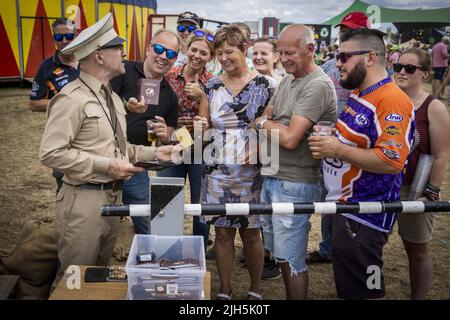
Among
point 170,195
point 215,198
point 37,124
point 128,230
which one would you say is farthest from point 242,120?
point 37,124

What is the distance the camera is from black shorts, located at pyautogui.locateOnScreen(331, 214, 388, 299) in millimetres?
2430

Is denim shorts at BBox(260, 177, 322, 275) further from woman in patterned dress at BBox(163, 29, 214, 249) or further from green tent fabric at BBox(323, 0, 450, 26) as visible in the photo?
green tent fabric at BBox(323, 0, 450, 26)

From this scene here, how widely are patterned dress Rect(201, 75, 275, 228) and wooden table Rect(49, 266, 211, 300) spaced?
1.19 m

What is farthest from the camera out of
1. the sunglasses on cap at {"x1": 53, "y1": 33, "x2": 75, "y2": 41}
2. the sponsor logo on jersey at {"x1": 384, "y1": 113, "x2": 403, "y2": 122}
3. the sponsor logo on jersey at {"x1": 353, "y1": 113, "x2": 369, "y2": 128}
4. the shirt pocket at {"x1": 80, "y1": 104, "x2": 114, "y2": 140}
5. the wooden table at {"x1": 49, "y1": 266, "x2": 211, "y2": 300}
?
the sunglasses on cap at {"x1": 53, "y1": 33, "x2": 75, "y2": 41}

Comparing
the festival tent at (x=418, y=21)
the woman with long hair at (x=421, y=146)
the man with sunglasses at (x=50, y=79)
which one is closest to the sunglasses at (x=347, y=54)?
the woman with long hair at (x=421, y=146)

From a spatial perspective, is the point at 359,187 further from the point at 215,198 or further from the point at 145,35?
the point at 145,35

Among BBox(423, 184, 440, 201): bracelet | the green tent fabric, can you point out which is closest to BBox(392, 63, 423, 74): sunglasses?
BBox(423, 184, 440, 201): bracelet

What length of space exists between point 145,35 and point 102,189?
57.9 ft

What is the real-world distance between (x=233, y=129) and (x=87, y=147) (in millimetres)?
1091

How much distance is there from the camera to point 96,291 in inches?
80.4

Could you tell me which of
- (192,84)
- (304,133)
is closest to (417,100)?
(304,133)

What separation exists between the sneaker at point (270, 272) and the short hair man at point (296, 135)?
1105 mm

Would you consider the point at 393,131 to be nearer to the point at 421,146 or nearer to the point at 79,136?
the point at 421,146
